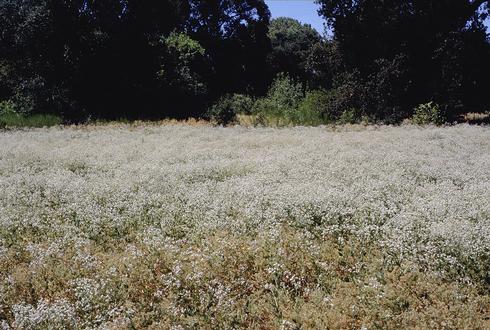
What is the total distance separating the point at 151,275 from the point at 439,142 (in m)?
14.0

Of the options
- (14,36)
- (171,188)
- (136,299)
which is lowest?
(136,299)

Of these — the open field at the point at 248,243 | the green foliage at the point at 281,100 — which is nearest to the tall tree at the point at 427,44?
the green foliage at the point at 281,100

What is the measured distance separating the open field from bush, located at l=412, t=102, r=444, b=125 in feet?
34.3

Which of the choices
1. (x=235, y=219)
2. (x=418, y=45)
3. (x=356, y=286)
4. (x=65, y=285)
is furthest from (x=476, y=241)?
(x=418, y=45)

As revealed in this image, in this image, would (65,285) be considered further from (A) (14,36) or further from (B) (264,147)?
(A) (14,36)

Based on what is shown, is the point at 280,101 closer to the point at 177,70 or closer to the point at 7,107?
the point at 177,70

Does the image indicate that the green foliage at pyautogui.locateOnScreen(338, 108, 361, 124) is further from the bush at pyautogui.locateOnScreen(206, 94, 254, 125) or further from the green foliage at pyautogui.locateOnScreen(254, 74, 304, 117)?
the bush at pyautogui.locateOnScreen(206, 94, 254, 125)

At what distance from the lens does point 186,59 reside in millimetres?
34219

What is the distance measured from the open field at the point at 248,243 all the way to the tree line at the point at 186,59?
13.7 meters

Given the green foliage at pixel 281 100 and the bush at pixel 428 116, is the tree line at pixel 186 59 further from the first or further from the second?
the bush at pixel 428 116

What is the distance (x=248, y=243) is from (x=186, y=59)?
28.9m

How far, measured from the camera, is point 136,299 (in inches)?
243

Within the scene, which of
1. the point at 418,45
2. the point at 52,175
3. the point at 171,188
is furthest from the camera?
the point at 418,45

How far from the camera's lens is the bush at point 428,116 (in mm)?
23797
